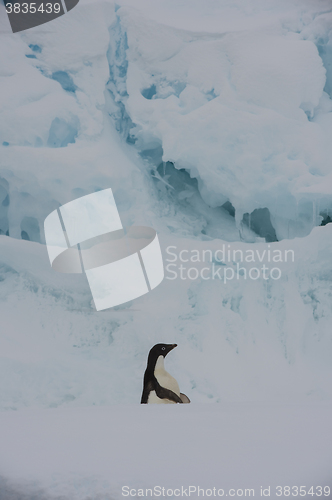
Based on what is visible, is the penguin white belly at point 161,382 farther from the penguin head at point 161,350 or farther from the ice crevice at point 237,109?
the ice crevice at point 237,109

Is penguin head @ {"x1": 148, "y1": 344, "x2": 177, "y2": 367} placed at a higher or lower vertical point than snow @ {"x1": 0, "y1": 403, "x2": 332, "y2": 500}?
lower

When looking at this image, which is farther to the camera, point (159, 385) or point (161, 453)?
point (159, 385)

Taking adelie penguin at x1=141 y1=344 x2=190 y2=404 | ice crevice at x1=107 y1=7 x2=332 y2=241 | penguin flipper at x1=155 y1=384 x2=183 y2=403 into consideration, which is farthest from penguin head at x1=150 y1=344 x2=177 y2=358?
ice crevice at x1=107 y1=7 x2=332 y2=241

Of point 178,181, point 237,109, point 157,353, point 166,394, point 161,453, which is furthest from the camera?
point 178,181

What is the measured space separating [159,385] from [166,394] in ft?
0.18

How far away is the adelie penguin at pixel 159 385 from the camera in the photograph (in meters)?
1.48

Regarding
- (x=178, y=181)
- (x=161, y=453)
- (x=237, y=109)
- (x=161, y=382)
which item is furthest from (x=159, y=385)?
(x=237, y=109)

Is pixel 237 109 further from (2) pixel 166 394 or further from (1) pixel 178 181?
(2) pixel 166 394

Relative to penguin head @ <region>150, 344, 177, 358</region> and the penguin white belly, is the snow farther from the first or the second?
penguin head @ <region>150, 344, 177, 358</region>

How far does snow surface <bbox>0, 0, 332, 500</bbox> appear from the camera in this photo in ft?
6.28

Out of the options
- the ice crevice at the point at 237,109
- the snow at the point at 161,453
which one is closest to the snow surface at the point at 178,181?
the ice crevice at the point at 237,109

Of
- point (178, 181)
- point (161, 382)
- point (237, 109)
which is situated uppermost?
point (237, 109)

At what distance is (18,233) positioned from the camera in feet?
7.01

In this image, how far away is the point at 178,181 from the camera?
2309mm
